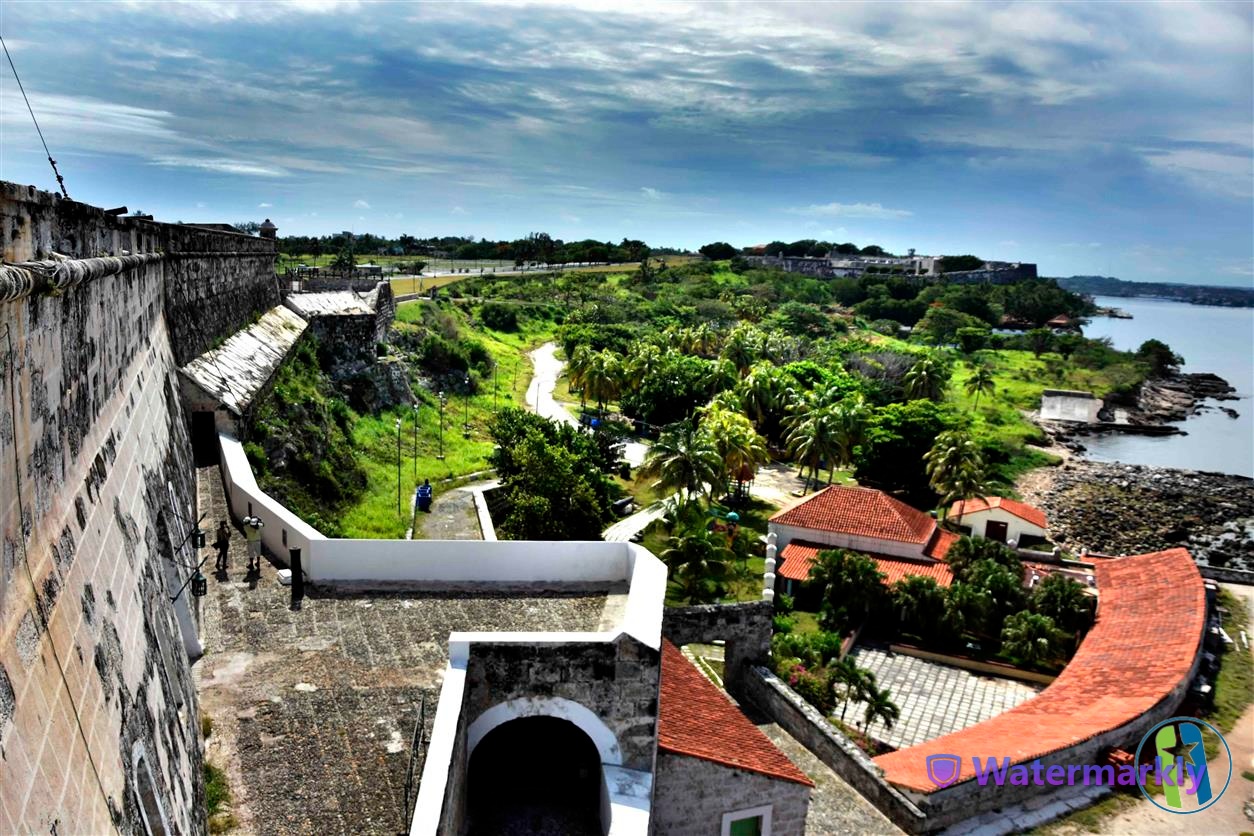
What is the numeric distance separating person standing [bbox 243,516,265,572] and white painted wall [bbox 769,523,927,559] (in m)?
19.4

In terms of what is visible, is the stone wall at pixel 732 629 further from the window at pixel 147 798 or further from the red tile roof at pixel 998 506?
the red tile roof at pixel 998 506

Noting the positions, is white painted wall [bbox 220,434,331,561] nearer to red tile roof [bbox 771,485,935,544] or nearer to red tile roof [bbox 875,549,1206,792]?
red tile roof [bbox 875,549,1206,792]

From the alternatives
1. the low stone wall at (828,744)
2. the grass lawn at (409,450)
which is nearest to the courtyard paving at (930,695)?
the low stone wall at (828,744)

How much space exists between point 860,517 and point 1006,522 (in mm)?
7699

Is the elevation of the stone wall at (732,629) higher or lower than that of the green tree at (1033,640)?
higher

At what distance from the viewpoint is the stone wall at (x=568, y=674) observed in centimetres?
836

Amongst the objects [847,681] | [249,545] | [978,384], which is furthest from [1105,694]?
[978,384]

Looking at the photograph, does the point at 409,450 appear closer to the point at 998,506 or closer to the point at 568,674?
the point at 568,674

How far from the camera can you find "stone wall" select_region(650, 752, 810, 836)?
445 inches

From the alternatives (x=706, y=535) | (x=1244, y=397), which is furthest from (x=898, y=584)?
(x=1244, y=397)

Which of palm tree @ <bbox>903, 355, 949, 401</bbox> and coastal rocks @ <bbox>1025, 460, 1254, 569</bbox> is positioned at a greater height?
palm tree @ <bbox>903, 355, 949, 401</bbox>

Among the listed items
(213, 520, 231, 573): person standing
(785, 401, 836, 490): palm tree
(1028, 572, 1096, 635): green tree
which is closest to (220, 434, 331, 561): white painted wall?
(213, 520, 231, 573): person standing

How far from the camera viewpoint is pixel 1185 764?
56.2 ft

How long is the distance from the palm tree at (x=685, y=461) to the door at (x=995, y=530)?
1140cm
